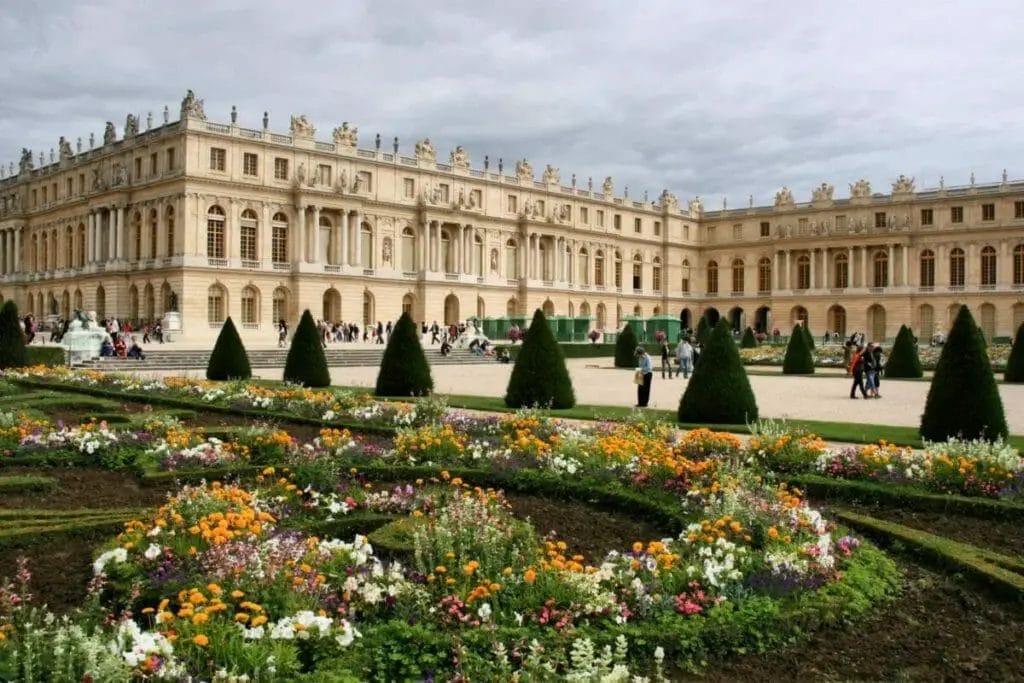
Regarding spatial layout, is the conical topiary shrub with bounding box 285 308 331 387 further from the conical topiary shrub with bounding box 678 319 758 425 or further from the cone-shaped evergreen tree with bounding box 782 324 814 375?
the cone-shaped evergreen tree with bounding box 782 324 814 375

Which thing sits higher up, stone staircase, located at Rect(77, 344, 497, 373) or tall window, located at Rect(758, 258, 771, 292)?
tall window, located at Rect(758, 258, 771, 292)

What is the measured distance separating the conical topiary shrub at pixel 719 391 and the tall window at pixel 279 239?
1561 inches

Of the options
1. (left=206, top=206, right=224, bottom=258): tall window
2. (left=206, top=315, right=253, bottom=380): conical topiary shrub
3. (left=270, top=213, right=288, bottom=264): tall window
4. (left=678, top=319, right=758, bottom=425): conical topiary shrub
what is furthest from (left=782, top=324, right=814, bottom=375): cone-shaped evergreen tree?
(left=206, top=206, right=224, bottom=258): tall window

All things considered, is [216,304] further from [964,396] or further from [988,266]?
[988,266]

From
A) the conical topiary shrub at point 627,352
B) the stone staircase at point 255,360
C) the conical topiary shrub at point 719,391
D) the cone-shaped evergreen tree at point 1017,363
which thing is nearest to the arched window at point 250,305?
the stone staircase at point 255,360

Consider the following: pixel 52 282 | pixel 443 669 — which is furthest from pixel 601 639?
pixel 52 282

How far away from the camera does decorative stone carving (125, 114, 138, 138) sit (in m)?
51.2

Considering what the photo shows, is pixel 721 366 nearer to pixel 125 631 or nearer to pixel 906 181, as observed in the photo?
pixel 125 631

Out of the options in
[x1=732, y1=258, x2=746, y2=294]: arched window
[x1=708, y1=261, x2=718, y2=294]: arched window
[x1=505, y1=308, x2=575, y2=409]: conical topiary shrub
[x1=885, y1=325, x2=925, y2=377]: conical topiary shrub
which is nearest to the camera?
[x1=505, y1=308, x2=575, y2=409]: conical topiary shrub

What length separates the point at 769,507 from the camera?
6.52 meters

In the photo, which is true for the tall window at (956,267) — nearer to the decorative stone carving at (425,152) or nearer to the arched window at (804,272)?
the arched window at (804,272)

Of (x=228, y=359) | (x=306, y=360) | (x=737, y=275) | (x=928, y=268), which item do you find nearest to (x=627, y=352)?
(x=306, y=360)

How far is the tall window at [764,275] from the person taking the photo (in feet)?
240

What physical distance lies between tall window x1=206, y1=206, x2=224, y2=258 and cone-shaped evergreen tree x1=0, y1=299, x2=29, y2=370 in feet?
82.0
